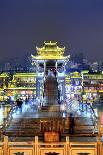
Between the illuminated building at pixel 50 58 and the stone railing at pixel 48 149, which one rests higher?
the illuminated building at pixel 50 58

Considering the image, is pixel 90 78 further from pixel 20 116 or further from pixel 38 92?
pixel 20 116

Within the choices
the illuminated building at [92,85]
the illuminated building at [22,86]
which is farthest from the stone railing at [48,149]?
the illuminated building at [92,85]

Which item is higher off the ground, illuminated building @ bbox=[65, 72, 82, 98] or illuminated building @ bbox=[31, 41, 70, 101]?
illuminated building @ bbox=[65, 72, 82, 98]

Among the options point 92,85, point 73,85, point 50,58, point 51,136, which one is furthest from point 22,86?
point 51,136

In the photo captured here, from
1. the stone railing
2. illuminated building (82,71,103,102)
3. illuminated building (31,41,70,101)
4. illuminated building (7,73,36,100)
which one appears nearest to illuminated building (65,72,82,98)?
illuminated building (82,71,103,102)

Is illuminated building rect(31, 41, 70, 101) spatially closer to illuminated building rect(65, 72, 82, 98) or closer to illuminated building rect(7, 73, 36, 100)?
illuminated building rect(65, 72, 82, 98)

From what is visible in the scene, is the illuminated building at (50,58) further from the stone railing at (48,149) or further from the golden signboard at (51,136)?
the stone railing at (48,149)

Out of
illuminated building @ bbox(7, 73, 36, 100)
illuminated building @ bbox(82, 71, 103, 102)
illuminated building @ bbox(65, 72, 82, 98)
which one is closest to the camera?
illuminated building @ bbox(65, 72, 82, 98)

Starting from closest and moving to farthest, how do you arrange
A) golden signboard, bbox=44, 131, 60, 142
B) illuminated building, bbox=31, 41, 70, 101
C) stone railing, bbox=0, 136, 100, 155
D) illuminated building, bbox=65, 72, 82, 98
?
stone railing, bbox=0, 136, 100, 155 < golden signboard, bbox=44, 131, 60, 142 < illuminated building, bbox=31, 41, 70, 101 < illuminated building, bbox=65, 72, 82, 98

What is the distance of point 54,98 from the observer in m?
27.3

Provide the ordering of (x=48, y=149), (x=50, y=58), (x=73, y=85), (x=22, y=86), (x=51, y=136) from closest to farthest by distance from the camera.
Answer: (x=48, y=149) < (x=51, y=136) < (x=50, y=58) < (x=73, y=85) < (x=22, y=86)

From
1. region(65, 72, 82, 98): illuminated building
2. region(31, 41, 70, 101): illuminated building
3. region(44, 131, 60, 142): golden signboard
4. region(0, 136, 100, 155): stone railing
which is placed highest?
region(65, 72, 82, 98): illuminated building

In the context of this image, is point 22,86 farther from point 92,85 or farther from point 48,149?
point 48,149

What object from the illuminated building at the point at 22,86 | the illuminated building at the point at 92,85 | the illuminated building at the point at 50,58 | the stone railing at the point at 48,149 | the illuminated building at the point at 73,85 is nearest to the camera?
the stone railing at the point at 48,149
